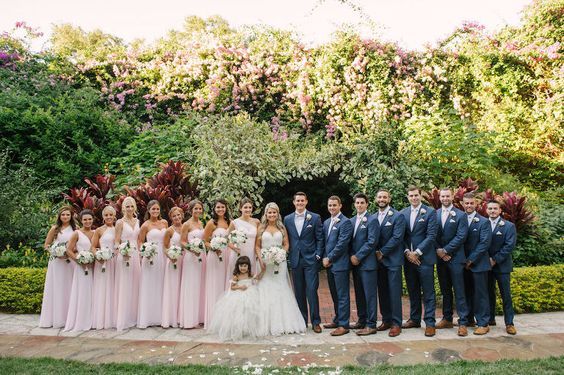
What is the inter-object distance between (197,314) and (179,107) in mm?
9407

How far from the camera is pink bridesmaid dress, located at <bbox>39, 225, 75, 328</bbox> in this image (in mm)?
6902

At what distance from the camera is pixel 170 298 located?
22.6 ft

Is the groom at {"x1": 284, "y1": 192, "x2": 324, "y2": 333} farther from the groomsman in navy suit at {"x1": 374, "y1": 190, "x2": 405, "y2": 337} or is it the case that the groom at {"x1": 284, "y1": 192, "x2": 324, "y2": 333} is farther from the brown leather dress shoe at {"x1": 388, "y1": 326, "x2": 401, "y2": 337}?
the brown leather dress shoe at {"x1": 388, "y1": 326, "x2": 401, "y2": 337}

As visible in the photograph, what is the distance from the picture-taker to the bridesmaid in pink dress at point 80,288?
6766 mm

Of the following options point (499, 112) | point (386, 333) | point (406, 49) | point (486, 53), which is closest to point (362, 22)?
point (406, 49)

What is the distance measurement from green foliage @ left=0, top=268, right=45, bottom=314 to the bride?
11.9 feet

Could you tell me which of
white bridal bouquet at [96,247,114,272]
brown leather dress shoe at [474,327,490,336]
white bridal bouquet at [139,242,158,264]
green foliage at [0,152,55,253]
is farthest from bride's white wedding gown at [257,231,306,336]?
green foliage at [0,152,55,253]

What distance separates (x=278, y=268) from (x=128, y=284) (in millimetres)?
2185

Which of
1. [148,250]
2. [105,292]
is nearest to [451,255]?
[148,250]

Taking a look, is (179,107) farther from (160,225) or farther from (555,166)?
(555,166)

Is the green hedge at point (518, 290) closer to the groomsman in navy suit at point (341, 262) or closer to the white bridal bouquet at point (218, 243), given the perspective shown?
the groomsman in navy suit at point (341, 262)

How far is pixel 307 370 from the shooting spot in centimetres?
496

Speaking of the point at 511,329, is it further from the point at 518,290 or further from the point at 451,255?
the point at 518,290

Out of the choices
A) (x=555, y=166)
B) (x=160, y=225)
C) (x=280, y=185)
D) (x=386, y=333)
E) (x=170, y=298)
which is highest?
(x=555, y=166)
